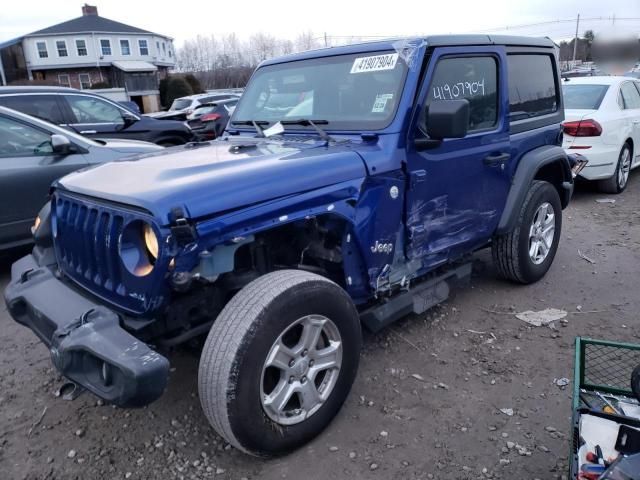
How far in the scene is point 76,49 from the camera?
50.7 metres

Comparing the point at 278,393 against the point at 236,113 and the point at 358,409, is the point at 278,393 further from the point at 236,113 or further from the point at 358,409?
the point at 236,113

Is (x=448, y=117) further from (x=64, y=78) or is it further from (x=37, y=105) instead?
(x=64, y=78)

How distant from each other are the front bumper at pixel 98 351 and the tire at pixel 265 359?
10.7 inches

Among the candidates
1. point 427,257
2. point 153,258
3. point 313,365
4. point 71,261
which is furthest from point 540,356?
point 71,261

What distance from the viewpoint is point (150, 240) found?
7.88 feet

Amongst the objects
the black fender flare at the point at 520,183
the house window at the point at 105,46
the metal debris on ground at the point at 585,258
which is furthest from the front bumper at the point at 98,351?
the house window at the point at 105,46

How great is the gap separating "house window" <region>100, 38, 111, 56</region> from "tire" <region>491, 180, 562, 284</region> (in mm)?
54984

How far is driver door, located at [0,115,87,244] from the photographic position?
4879mm

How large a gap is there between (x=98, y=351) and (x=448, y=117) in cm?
211

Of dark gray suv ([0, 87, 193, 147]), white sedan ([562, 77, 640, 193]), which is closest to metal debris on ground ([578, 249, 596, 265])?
white sedan ([562, 77, 640, 193])

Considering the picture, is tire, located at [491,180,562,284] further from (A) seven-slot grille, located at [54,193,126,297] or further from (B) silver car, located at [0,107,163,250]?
(B) silver car, located at [0,107,163,250]

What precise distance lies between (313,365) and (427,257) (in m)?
1.23

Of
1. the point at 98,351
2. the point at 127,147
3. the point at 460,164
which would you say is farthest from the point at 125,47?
the point at 98,351

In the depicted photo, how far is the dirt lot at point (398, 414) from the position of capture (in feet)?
8.48
